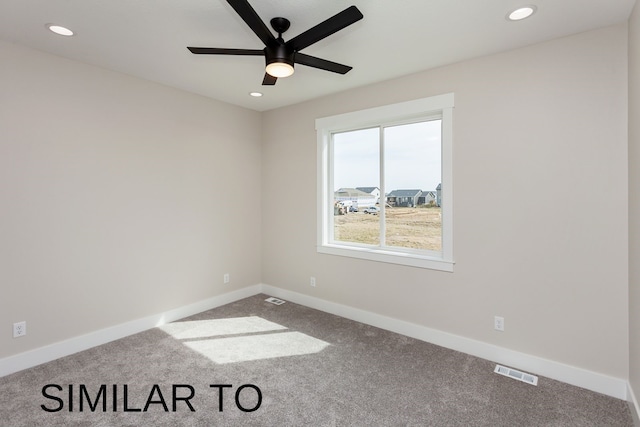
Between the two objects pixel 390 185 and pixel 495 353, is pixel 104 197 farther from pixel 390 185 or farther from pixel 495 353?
pixel 495 353

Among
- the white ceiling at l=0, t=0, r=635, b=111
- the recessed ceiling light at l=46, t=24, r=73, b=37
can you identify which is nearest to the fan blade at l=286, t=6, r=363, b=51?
the white ceiling at l=0, t=0, r=635, b=111

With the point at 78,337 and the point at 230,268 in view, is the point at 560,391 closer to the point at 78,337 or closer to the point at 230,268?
the point at 230,268

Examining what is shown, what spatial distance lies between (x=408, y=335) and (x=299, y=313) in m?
1.27

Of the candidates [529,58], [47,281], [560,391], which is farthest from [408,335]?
[47,281]

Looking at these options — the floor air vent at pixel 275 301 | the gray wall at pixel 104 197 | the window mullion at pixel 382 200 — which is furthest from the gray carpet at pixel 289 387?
the window mullion at pixel 382 200

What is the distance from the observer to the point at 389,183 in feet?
11.6

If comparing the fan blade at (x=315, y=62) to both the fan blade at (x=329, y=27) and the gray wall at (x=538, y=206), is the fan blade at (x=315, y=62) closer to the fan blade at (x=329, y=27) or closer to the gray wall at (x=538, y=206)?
the fan blade at (x=329, y=27)

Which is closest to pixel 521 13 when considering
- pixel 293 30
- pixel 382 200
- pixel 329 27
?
pixel 329 27

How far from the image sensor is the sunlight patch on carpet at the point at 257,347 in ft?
9.11

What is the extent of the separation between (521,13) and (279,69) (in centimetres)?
161

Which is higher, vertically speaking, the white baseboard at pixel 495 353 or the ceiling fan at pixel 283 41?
A: the ceiling fan at pixel 283 41

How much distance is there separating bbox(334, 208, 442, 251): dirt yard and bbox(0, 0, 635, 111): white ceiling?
1.41 m

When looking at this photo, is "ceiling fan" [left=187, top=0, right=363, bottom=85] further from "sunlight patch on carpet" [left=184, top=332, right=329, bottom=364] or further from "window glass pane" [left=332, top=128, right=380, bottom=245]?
"sunlight patch on carpet" [left=184, top=332, right=329, bottom=364]

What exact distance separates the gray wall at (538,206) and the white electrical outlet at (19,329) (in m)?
3.19
